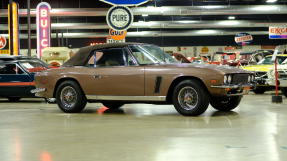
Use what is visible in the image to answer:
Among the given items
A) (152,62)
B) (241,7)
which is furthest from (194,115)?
(241,7)

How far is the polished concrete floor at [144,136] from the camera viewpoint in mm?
5961

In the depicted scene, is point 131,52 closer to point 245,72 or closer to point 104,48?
point 104,48

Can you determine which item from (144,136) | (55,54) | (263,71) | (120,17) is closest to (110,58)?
(120,17)

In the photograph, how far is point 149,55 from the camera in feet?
35.0

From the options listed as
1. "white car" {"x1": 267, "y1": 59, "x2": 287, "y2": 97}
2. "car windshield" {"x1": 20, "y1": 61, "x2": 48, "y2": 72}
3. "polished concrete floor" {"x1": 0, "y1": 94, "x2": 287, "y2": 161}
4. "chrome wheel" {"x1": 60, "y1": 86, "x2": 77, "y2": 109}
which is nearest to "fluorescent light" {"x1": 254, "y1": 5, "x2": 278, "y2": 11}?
"white car" {"x1": 267, "y1": 59, "x2": 287, "y2": 97}

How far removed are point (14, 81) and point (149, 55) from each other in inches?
229

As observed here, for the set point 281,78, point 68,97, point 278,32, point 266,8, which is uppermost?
point 266,8

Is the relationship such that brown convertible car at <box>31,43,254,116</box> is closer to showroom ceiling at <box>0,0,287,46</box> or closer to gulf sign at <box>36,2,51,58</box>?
gulf sign at <box>36,2,51,58</box>

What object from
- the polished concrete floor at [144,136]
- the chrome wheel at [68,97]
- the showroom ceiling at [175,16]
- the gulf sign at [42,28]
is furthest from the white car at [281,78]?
the gulf sign at [42,28]

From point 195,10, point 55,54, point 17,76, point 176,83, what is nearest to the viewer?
point 176,83

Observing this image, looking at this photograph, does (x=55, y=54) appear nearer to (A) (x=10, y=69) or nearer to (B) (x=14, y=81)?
(A) (x=10, y=69)

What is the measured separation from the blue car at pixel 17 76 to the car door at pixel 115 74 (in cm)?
413

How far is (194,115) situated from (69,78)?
9.93 ft

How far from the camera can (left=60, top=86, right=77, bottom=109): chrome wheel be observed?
11336 mm
